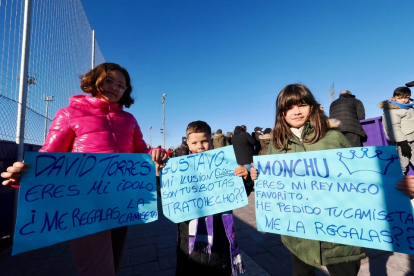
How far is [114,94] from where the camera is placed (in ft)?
5.00

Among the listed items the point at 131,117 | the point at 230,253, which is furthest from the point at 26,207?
the point at 230,253

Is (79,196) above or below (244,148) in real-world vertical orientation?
below

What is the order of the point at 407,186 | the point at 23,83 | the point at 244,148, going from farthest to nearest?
1. the point at 244,148
2. the point at 23,83
3. the point at 407,186

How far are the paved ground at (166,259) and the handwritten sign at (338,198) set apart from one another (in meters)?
1.24

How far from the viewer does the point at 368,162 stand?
1196 millimetres

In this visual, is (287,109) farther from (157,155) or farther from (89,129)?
(89,129)

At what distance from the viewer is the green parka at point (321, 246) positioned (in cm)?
125

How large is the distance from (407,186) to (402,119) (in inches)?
163

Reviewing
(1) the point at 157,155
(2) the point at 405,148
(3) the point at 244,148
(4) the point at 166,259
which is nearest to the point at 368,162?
(1) the point at 157,155

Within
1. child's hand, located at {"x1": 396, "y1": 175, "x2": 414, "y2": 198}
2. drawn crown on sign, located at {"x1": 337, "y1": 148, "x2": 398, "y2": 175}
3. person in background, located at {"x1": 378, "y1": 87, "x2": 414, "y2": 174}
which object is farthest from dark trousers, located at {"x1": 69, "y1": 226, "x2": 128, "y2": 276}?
person in background, located at {"x1": 378, "y1": 87, "x2": 414, "y2": 174}

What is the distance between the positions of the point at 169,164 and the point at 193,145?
331mm

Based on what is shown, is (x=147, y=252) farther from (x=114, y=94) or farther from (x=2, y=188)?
(x=2, y=188)

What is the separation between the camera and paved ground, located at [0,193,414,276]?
2.16 metres

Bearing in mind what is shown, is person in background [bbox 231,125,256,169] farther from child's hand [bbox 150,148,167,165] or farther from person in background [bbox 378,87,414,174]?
child's hand [bbox 150,148,167,165]
